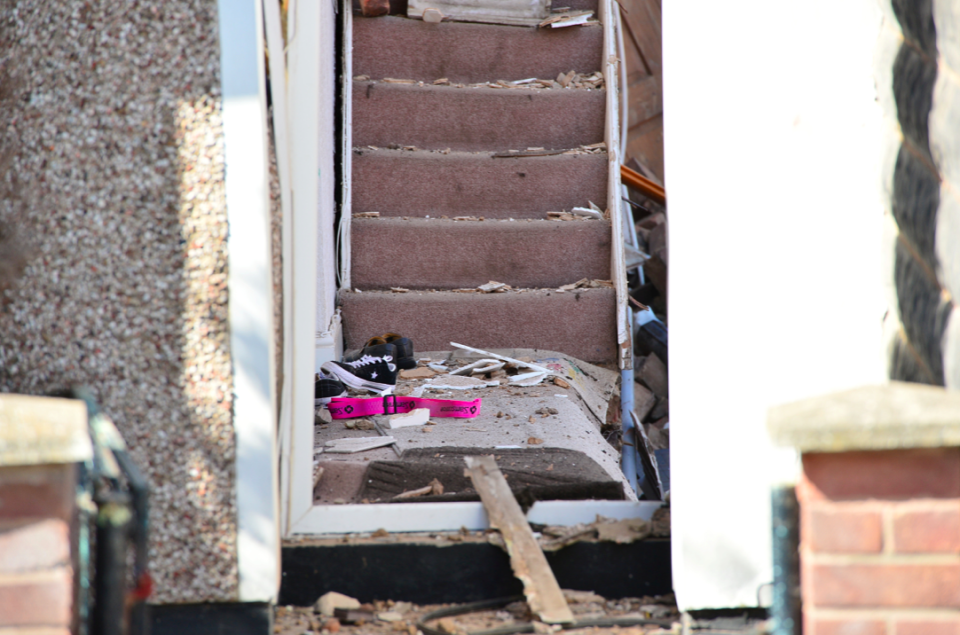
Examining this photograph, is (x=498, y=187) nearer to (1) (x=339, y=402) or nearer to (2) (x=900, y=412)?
(1) (x=339, y=402)

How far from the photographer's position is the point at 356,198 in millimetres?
3279

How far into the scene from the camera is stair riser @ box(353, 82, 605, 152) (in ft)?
11.2

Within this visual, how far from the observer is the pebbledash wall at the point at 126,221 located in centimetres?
112

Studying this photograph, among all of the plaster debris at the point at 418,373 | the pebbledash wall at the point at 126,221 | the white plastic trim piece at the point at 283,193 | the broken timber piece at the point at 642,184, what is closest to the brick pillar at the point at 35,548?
the pebbledash wall at the point at 126,221

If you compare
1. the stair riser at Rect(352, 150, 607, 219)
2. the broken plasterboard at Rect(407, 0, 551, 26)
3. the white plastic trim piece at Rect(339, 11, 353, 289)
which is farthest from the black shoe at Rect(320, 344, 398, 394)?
the broken plasterboard at Rect(407, 0, 551, 26)

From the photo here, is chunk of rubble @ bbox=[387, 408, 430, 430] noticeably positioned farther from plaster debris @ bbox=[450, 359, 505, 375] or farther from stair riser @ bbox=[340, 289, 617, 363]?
stair riser @ bbox=[340, 289, 617, 363]

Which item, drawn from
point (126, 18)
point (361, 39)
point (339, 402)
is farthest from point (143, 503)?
point (361, 39)

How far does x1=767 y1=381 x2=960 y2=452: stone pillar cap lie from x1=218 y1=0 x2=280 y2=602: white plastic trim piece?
0.77 meters

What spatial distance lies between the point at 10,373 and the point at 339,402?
3.97 ft

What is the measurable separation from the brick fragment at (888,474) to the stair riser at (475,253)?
95.3 inches

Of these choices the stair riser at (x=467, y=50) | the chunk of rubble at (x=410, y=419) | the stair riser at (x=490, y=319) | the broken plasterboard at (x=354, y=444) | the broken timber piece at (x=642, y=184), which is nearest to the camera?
the broken plasterboard at (x=354, y=444)

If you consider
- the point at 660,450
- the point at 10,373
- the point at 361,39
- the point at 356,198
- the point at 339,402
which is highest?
the point at 361,39

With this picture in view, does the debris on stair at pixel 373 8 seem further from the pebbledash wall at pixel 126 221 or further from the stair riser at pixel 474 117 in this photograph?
the pebbledash wall at pixel 126 221

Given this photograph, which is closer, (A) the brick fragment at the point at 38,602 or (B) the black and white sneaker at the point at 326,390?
(A) the brick fragment at the point at 38,602
